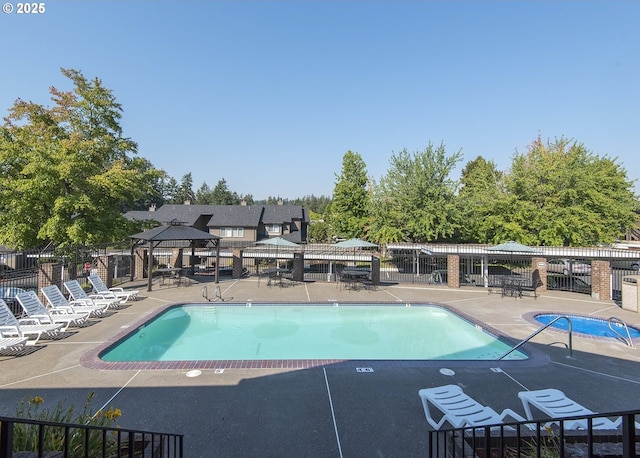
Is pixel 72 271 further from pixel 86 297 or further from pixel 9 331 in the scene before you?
pixel 9 331

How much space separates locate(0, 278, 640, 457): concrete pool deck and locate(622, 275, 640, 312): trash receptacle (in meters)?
5.17

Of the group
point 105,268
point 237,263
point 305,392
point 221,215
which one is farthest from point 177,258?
point 221,215

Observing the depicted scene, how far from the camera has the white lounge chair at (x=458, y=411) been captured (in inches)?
165

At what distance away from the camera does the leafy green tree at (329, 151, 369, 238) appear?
35031 mm

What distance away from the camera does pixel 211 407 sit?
202 inches

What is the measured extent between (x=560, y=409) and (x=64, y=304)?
1278 cm

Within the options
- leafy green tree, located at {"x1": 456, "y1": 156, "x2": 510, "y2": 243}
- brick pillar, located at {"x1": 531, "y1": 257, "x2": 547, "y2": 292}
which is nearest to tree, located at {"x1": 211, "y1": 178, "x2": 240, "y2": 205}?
leafy green tree, located at {"x1": 456, "y1": 156, "x2": 510, "y2": 243}

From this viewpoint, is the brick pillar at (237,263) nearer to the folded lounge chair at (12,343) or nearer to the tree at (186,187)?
the folded lounge chair at (12,343)

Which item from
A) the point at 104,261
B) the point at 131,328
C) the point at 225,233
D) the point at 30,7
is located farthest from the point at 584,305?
the point at 225,233

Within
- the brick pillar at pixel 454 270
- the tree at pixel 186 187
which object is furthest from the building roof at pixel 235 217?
the tree at pixel 186 187

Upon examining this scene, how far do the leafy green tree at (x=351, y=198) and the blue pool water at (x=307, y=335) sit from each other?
21879mm

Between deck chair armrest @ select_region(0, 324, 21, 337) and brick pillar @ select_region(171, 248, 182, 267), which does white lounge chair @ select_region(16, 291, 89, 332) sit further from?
brick pillar @ select_region(171, 248, 182, 267)

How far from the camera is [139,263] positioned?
740 inches

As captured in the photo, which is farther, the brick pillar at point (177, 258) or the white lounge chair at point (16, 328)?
the brick pillar at point (177, 258)
